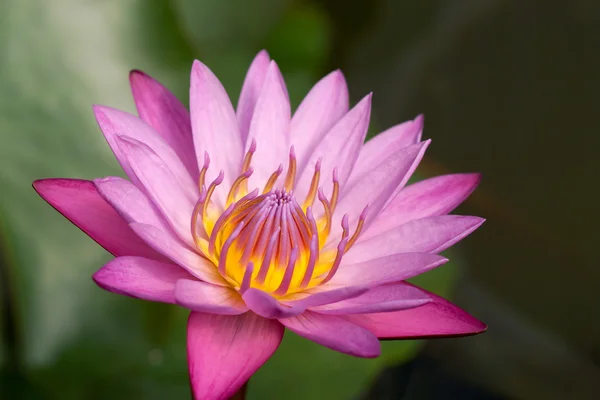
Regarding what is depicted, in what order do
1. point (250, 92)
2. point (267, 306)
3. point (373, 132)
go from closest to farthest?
point (267, 306), point (250, 92), point (373, 132)

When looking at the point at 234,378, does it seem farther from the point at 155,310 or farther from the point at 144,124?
the point at 155,310

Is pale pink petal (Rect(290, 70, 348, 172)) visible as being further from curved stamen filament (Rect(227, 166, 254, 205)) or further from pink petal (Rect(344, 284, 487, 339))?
pink petal (Rect(344, 284, 487, 339))

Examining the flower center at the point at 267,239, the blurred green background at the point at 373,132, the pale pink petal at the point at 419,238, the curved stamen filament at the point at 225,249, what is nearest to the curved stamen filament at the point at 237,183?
the flower center at the point at 267,239

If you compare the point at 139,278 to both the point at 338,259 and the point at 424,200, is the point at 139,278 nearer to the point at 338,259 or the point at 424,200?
the point at 338,259

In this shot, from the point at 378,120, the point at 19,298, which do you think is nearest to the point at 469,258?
the point at 378,120

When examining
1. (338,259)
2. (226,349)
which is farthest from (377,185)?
(226,349)

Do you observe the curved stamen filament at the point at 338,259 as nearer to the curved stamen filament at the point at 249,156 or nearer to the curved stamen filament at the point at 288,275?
the curved stamen filament at the point at 288,275
